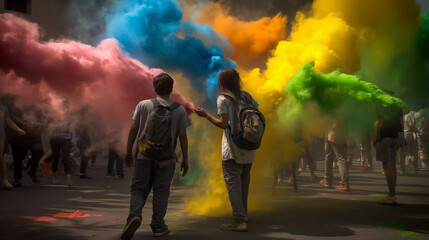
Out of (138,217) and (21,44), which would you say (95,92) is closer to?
(21,44)

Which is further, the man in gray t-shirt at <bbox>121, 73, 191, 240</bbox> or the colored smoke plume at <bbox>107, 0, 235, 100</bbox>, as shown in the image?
the colored smoke plume at <bbox>107, 0, 235, 100</bbox>

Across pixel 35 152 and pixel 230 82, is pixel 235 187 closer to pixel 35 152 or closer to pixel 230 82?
pixel 230 82


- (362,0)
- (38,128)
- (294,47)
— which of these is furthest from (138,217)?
(38,128)

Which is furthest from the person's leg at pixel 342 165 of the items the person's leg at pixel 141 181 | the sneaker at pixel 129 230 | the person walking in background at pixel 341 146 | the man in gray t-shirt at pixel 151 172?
the sneaker at pixel 129 230

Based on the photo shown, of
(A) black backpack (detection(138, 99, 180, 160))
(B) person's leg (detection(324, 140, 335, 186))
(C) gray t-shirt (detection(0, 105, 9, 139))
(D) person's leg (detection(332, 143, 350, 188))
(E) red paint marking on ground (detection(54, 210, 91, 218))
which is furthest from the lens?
(B) person's leg (detection(324, 140, 335, 186))

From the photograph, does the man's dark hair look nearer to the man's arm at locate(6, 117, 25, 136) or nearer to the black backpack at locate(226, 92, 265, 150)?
the black backpack at locate(226, 92, 265, 150)

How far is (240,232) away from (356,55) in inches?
149

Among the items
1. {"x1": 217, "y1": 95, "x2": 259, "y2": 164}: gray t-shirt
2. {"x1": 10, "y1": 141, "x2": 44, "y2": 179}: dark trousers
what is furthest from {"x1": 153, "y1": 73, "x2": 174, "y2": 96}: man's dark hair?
{"x1": 10, "y1": 141, "x2": 44, "y2": 179}: dark trousers

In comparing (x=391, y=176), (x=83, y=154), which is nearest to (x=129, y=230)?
(x=391, y=176)

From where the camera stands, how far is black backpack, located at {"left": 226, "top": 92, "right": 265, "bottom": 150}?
4.80 m

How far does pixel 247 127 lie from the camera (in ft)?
15.7

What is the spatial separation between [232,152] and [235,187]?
1.33 ft

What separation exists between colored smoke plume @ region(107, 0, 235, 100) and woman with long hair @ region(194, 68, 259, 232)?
118 centimetres

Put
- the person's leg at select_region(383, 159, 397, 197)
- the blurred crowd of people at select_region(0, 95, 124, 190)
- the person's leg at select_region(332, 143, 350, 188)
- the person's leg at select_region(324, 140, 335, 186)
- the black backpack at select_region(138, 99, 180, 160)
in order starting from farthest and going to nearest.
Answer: the person's leg at select_region(324, 140, 335, 186) < the person's leg at select_region(332, 143, 350, 188) < the blurred crowd of people at select_region(0, 95, 124, 190) < the person's leg at select_region(383, 159, 397, 197) < the black backpack at select_region(138, 99, 180, 160)
